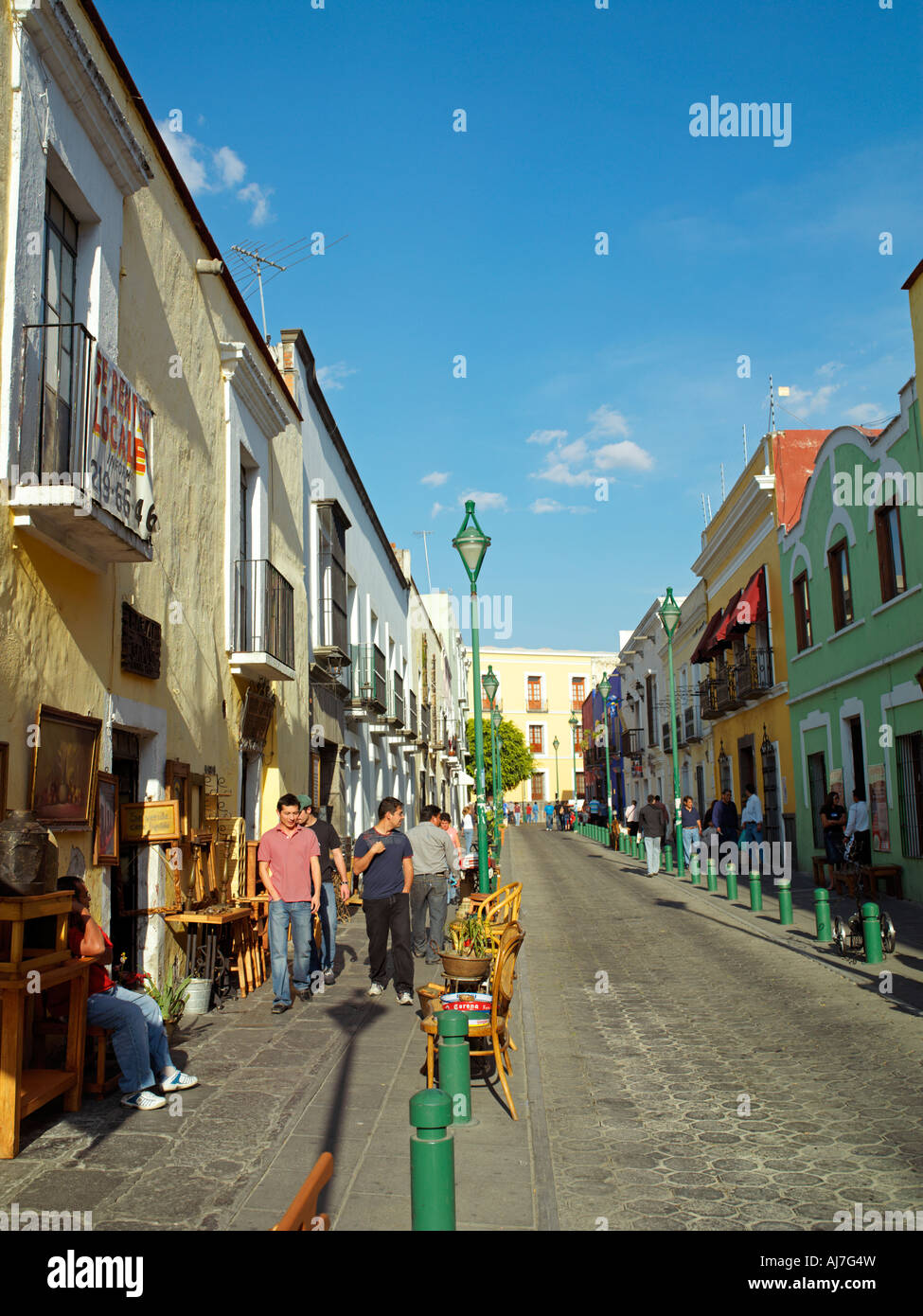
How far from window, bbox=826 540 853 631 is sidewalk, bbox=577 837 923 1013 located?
4717 mm

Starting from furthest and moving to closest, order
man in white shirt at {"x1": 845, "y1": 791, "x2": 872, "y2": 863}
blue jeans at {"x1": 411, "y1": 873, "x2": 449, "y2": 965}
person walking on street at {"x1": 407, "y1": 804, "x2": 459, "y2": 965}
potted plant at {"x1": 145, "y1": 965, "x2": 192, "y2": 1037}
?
man in white shirt at {"x1": 845, "y1": 791, "x2": 872, "y2": 863}
blue jeans at {"x1": 411, "y1": 873, "x2": 449, "y2": 965}
person walking on street at {"x1": 407, "y1": 804, "x2": 459, "y2": 965}
potted plant at {"x1": 145, "y1": 965, "x2": 192, "y2": 1037}

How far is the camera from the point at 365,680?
17.7 m

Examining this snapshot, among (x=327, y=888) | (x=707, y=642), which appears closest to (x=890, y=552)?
(x=707, y=642)

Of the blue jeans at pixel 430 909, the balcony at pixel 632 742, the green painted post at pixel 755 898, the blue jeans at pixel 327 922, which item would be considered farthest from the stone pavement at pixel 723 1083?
the balcony at pixel 632 742

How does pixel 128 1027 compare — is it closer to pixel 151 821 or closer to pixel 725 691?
pixel 151 821

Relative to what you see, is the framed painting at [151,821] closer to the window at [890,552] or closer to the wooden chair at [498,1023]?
the wooden chair at [498,1023]

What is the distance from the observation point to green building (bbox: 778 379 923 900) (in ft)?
47.7

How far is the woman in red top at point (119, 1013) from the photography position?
5.42 meters

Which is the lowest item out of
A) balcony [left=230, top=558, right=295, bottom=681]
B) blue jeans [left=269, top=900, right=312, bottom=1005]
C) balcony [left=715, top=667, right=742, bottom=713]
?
blue jeans [left=269, top=900, right=312, bottom=1005]

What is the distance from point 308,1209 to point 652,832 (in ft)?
65.1

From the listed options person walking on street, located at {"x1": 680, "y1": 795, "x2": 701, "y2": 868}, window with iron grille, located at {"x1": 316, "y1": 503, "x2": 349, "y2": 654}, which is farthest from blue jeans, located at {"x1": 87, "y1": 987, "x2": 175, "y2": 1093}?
person walking on street, located at {"x1": 680, "y1": 795, "x2": 701, "y2": 868}

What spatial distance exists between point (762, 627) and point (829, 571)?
4893 millimetres

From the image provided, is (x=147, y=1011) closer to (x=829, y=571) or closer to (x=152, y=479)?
(x=152, y=479)

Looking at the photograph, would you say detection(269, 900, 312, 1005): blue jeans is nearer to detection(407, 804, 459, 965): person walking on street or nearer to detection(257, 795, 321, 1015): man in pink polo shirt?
detection(257, 795, 321, 1015): man in pink polo shirt
